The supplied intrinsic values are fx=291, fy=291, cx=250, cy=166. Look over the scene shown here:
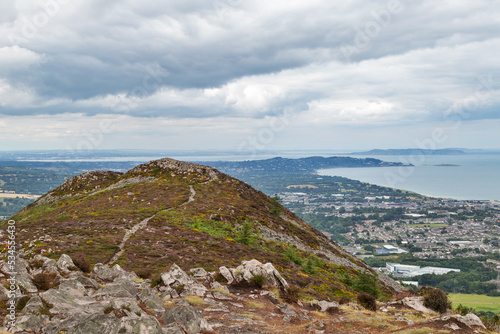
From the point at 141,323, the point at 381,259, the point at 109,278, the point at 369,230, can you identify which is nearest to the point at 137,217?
the point at 109,278

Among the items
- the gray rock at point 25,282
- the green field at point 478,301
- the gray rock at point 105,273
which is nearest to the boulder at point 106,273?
the gray rock at point 105,273

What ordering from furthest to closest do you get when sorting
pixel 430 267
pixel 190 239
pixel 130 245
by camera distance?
pixel 430 267 → pixel 190 239 → pixel 130 245

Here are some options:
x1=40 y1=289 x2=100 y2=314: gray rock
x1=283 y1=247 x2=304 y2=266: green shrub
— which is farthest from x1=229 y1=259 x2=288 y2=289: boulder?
x1=283 y1=247 x2=304 y2=266: green shrub

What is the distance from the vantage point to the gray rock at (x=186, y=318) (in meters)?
14.8

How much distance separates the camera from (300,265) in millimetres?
40188

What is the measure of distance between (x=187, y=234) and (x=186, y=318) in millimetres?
26535

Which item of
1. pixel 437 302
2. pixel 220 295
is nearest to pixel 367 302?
pixel 437 302

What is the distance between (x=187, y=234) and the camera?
4112cm

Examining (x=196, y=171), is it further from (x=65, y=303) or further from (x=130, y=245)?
(x=65, y=303)

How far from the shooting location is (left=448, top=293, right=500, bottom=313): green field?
243ft

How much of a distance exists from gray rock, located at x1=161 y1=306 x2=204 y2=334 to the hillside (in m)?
12.3

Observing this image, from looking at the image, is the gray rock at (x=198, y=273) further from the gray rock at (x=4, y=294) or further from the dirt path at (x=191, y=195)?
the dirt path at (x=191, y=195)

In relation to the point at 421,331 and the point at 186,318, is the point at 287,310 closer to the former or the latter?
the point at 186,318

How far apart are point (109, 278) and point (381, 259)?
127 m
